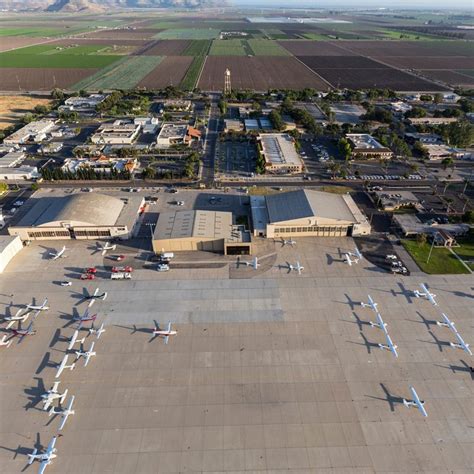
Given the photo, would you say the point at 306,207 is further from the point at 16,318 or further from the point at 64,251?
the point at 16,318

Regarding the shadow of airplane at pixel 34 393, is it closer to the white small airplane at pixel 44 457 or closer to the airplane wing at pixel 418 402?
the white small airplane at pixel 44 457

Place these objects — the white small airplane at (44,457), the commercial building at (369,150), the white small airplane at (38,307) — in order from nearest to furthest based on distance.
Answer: the white small airplane at (44,457) → the white small airplane at (38,307) → the commercial building at (369,150)

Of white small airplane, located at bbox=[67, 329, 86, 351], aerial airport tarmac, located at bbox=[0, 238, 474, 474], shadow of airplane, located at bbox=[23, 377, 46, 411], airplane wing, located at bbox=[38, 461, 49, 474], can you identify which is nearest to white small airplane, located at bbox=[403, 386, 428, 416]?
aerial airport tarmac, located at bbox=[0, 238, 474, 474]

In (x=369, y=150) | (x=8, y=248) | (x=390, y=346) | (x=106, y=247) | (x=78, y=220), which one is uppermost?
(x=78, y=220)

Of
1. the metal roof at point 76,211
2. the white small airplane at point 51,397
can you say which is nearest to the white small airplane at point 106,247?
the metal roof at point 76,211

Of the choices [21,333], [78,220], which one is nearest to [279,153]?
[78,220]

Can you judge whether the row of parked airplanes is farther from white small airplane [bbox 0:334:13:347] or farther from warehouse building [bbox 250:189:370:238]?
warehouse building [bbox 250:189:370:238]

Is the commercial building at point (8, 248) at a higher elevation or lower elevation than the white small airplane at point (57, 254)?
higher
